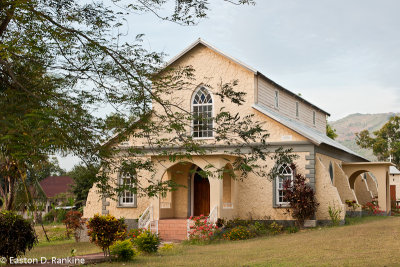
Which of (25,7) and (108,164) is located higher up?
(25,7)

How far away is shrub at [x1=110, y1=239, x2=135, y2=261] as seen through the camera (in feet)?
48.7

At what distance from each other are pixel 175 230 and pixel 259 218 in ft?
14.2

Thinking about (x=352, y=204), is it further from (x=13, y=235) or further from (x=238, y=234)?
(x=13, y=235)

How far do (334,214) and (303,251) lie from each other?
8649mm

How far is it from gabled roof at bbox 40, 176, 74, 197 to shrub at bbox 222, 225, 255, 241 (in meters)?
37.5

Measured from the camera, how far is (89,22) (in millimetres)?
11852

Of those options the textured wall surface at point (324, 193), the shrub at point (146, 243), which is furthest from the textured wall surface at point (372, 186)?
the shrub at point (146, 243)

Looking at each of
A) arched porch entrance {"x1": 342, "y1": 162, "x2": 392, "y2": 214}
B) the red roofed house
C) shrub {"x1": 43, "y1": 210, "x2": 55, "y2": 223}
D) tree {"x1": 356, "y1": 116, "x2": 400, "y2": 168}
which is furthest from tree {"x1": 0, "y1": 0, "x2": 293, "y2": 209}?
tree {"x1": 356, "y1": 116, "x2": 400, "y2": 168}

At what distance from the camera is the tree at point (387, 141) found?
60125mm

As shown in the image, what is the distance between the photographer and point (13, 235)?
1347cm

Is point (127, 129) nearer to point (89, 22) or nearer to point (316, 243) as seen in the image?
point (89, 22)

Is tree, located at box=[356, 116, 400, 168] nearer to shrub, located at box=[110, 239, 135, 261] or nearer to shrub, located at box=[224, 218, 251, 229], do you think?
shrub, located at box=[224, 218, 251, 229]

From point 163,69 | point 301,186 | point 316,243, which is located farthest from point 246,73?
point 163,69

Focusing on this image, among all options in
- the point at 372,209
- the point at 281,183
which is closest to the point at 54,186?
the point at 372,209
